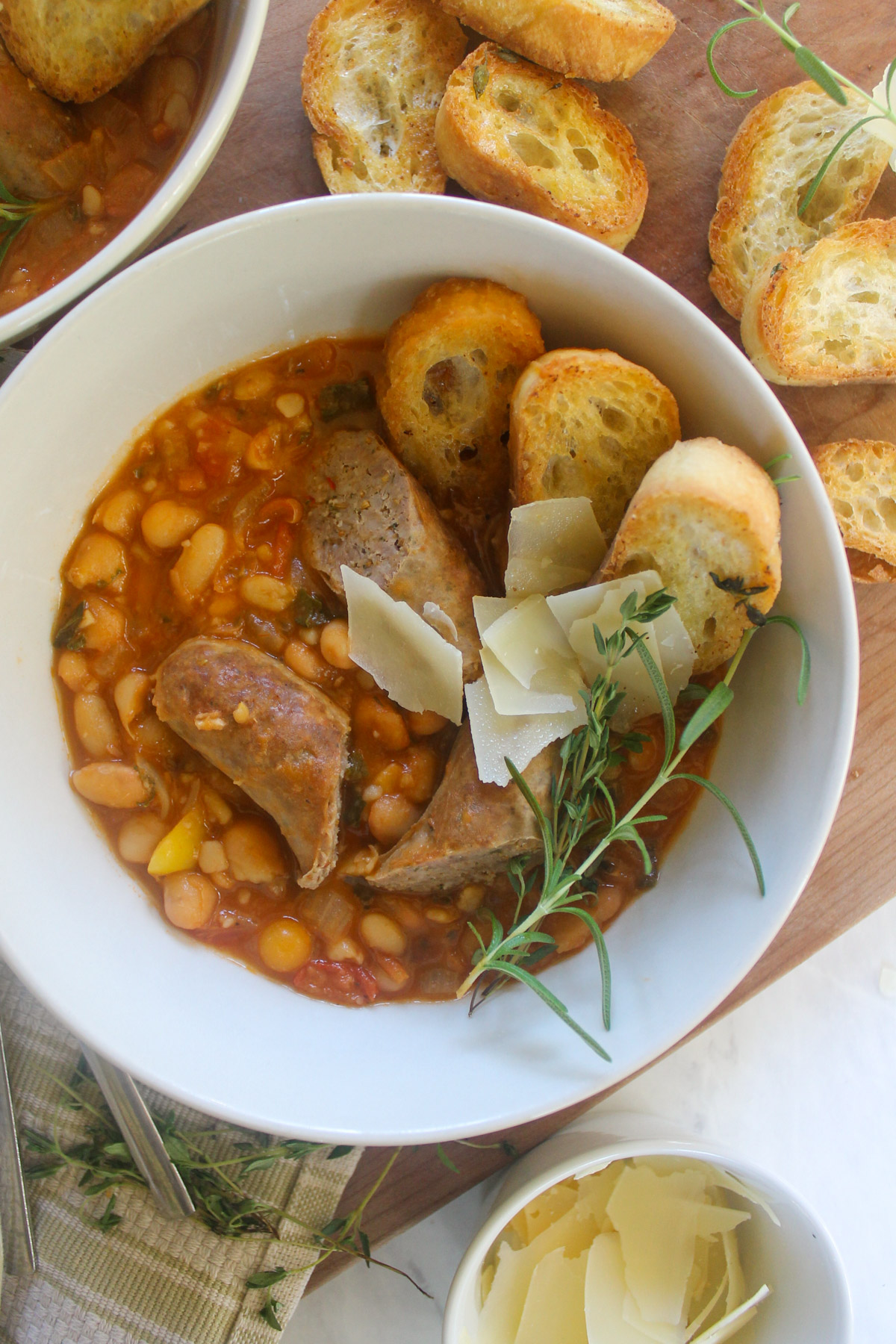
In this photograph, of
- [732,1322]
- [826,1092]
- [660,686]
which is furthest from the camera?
[826,1092]

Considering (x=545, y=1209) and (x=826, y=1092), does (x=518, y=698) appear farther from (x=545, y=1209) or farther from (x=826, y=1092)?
(x=826, y=1092)

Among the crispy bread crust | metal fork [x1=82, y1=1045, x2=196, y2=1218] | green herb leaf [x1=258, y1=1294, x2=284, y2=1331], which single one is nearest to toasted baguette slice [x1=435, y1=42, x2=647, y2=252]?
the crispy bread crust

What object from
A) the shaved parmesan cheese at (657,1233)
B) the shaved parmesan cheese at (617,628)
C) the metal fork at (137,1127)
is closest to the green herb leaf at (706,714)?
the shaved parmesan cheese at (617,628)

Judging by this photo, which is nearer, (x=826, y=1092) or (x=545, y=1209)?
(x=545, y=1209)

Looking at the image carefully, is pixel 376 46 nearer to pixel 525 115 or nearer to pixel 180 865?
pixel 525 115

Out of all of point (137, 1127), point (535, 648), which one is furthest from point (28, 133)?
point (137, 1127)

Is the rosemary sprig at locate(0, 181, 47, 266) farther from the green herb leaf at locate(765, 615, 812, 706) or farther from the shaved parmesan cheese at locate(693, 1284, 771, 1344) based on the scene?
the shaved parmesan cheese at locate(693, 1284, 771, 1344)

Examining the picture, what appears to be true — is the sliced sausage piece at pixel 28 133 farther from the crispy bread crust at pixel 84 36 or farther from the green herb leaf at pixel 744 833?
the green herb leaf at pixel 744 833

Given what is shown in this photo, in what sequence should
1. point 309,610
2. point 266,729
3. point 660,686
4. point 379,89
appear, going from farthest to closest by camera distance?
1. point 379,89
2. point 309,610
3. point 266,729
4. point 660,686
